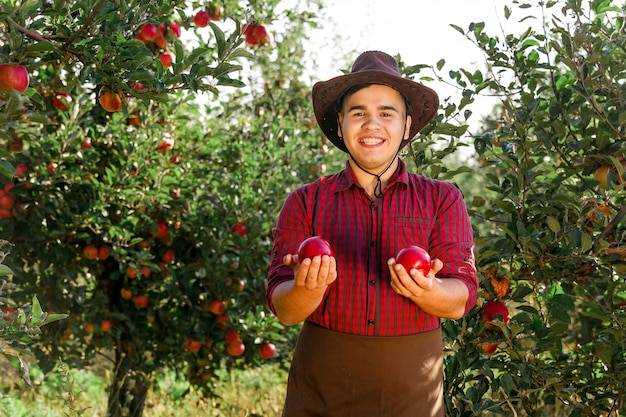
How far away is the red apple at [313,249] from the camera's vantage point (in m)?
1.58

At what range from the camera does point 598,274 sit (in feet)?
8.34

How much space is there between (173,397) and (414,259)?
3.20 meters

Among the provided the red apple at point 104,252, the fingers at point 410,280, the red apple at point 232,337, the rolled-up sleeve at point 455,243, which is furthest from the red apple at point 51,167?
the fingers at point 410,280

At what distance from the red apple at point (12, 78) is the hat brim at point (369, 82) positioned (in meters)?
0.72

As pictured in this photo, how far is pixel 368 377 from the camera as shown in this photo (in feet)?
5.56

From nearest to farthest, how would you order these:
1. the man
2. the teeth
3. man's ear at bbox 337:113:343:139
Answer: the man → the teeth → man's ear at bbox 337:113:343:139

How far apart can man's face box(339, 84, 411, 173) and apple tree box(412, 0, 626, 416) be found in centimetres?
74

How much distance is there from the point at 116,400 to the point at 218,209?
3.65ft

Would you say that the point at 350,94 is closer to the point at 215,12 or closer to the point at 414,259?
the point at 414,259

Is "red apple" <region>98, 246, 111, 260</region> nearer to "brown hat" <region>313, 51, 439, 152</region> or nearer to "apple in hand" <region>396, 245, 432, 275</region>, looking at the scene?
"brown hat" <region>313, 51, 439, 152</region>

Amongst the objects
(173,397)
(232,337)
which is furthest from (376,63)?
(173,397)

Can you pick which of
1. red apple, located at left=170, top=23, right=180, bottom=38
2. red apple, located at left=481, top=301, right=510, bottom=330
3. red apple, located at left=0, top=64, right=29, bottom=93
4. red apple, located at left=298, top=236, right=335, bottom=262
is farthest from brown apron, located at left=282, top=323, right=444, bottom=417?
red apple, located at left=170, top=23, right=180, bottom=38

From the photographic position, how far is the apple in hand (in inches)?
61.9

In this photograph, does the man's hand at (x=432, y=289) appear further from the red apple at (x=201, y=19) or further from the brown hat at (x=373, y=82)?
the red apple at (x=201, y=19)
